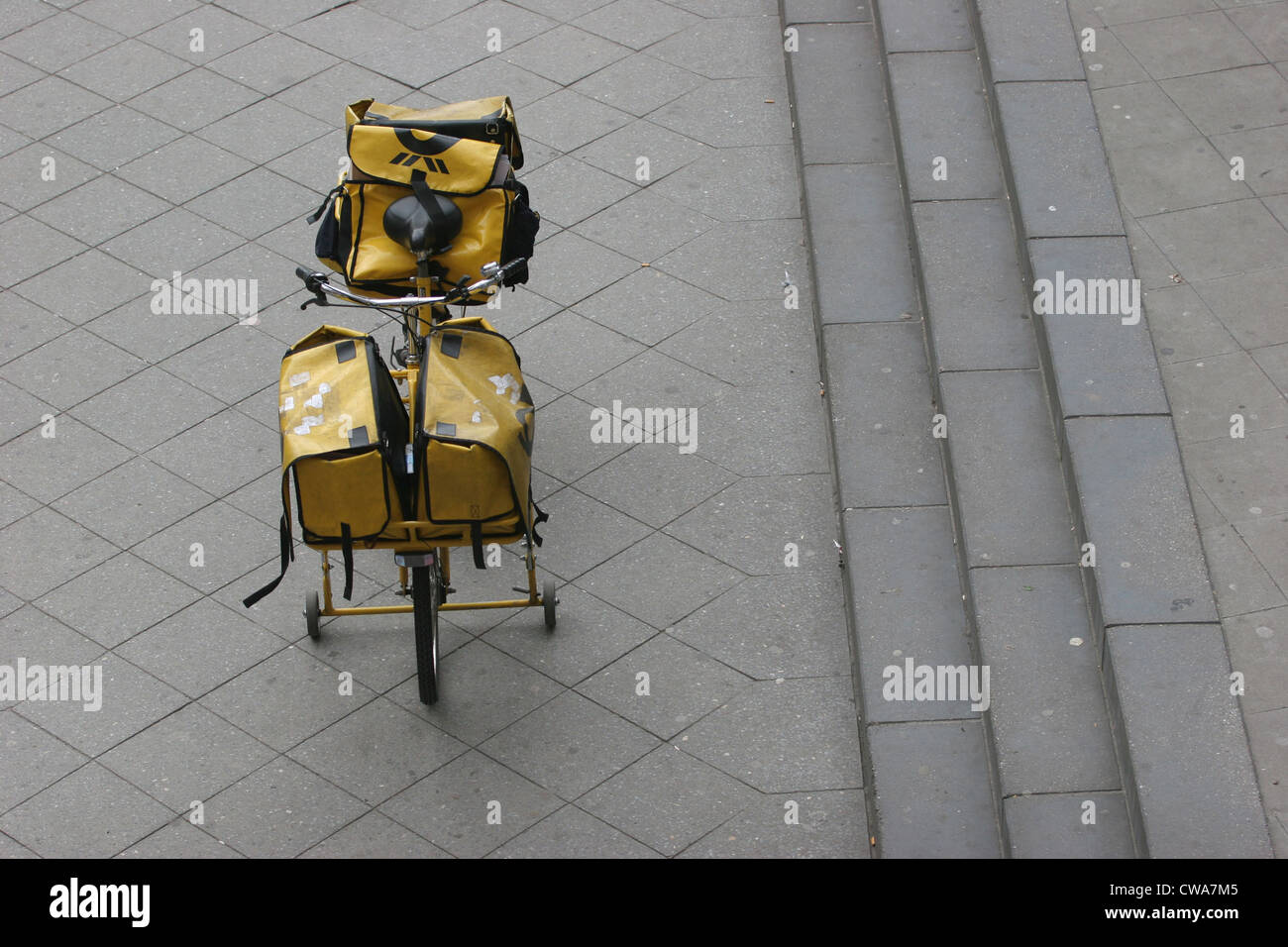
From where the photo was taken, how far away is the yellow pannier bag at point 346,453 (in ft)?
17.5

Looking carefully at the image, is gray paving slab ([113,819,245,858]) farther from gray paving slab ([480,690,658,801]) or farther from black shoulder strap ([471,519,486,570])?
black shoulder strap ([471,519,486,570])

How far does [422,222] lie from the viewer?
5.93m

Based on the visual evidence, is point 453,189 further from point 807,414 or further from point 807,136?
point 807,136

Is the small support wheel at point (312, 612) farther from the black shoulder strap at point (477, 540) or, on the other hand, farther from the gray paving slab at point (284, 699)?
the black shoulder strap at point (477, 540)

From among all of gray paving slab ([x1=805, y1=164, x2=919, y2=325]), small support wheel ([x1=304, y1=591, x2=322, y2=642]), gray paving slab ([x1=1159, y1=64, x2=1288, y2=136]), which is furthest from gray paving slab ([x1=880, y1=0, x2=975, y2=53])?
small support wheel ([x1=304, y1=591, x2=322, y2=642])

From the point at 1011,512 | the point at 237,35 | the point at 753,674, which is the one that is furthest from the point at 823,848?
the point at 237,35

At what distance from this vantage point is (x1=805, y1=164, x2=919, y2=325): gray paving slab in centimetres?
755

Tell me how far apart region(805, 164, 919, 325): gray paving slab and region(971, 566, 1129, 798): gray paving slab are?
5.82 feet

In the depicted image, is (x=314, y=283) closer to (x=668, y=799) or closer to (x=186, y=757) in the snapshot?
(x=186, y=757)

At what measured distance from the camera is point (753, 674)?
6.20 metres

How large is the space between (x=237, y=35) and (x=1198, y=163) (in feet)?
18.3

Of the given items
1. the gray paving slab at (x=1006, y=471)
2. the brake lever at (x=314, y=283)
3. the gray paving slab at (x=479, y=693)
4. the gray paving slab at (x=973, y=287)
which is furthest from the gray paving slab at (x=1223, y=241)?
the brake lever at (x=314, y=283)

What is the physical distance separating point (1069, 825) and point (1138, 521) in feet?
4.28

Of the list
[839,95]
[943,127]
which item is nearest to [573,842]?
[943,127]
